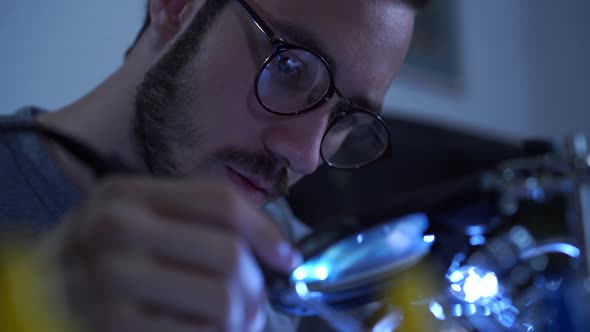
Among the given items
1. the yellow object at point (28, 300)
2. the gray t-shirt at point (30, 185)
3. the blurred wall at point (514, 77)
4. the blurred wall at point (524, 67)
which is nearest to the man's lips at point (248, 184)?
the gray t-shirt at point (30, 185)

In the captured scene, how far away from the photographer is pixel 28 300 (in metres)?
0.26

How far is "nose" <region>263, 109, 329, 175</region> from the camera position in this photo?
0.70m

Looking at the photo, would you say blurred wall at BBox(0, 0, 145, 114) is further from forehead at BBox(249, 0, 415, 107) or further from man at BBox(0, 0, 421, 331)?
forehead at BBox(249, 0, 415, 107)

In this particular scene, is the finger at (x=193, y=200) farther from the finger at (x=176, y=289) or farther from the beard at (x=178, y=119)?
the beard at (x=178, y=119)

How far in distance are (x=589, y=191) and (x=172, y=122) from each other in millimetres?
793

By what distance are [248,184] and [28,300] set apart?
50 centimetres

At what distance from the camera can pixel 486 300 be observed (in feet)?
1.94

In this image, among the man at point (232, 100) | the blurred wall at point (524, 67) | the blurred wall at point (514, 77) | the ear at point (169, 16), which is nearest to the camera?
the man at point (232, 100)

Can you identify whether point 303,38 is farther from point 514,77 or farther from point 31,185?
point 514,77

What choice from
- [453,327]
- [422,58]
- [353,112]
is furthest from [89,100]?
[422,58]

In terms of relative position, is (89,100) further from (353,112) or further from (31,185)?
(353,112)

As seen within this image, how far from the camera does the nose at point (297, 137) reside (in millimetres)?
702

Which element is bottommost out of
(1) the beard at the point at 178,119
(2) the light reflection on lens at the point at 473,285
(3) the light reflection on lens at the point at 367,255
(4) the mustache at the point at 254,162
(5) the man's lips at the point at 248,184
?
(2) the light reflection on lens at the point at 473,285

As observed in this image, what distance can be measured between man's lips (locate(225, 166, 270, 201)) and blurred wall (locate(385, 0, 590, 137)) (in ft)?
4.96
